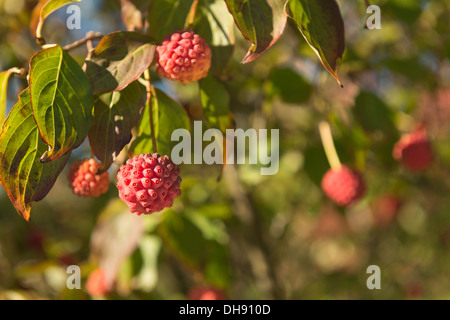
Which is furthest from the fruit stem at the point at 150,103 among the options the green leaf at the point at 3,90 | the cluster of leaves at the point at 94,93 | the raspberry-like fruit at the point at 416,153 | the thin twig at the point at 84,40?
the raspberry-like fruit at the point at 416,153

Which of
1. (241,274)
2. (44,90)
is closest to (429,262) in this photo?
(241,274)

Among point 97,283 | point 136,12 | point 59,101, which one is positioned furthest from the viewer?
point 97,283

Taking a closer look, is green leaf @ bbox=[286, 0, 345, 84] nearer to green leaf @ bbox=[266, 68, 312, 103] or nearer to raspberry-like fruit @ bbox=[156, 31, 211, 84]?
raspberry-like fruit @ bbox=[156, 31, 211, 84]

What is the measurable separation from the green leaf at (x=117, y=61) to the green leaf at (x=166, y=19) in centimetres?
7

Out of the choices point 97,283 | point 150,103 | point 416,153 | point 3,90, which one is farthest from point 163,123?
point 416,153

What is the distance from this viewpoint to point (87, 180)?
859 mm

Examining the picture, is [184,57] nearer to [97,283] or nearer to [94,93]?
[94,93]

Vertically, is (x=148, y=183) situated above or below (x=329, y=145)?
above

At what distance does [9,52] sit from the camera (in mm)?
1554

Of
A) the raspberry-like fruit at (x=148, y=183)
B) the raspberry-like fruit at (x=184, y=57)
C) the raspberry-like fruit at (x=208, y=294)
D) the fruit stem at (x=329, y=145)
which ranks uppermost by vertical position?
the raspberry-like fruit at (x=184, y=57)

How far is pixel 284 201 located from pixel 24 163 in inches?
55.3

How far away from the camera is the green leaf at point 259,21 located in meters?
0.69

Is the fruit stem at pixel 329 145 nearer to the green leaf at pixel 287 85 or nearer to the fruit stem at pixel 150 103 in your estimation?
the green leaf at pixel 287 85
